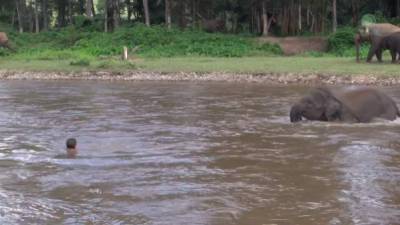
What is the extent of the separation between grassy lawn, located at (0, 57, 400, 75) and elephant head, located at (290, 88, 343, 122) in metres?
9.66

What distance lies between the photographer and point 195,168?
952cm

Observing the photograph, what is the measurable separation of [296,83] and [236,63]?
18.7ft

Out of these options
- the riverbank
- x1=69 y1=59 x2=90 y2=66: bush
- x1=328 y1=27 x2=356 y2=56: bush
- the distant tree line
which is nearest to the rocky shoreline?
the riverbank

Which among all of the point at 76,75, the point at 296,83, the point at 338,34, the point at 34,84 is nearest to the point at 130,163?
the point at 296,83

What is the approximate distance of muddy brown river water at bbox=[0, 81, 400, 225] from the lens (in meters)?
7.20

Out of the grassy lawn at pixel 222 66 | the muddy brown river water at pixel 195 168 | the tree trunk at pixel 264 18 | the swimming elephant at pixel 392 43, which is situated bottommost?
the muddy brown river water at pixel 195 168

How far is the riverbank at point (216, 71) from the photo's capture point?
23312 millimetres

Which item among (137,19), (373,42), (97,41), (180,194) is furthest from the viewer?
(137,19)

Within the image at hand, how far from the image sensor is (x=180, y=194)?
26.2 ft

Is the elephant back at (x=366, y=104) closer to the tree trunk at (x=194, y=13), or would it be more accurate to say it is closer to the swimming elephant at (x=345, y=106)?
the swimming elephant at (x=345, y=106)

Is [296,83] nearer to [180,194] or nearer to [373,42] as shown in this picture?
[373,42]

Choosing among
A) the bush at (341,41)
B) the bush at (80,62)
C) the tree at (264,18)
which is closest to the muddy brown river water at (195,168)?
the bush at (80,62)

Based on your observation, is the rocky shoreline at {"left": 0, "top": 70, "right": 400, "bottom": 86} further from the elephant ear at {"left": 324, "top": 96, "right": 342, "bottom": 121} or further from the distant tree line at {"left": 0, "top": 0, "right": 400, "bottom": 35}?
the distant tree line at {"left": 0, "top": 0, "right": 400, "bottom": 35}

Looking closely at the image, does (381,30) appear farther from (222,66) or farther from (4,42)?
(4,42)
